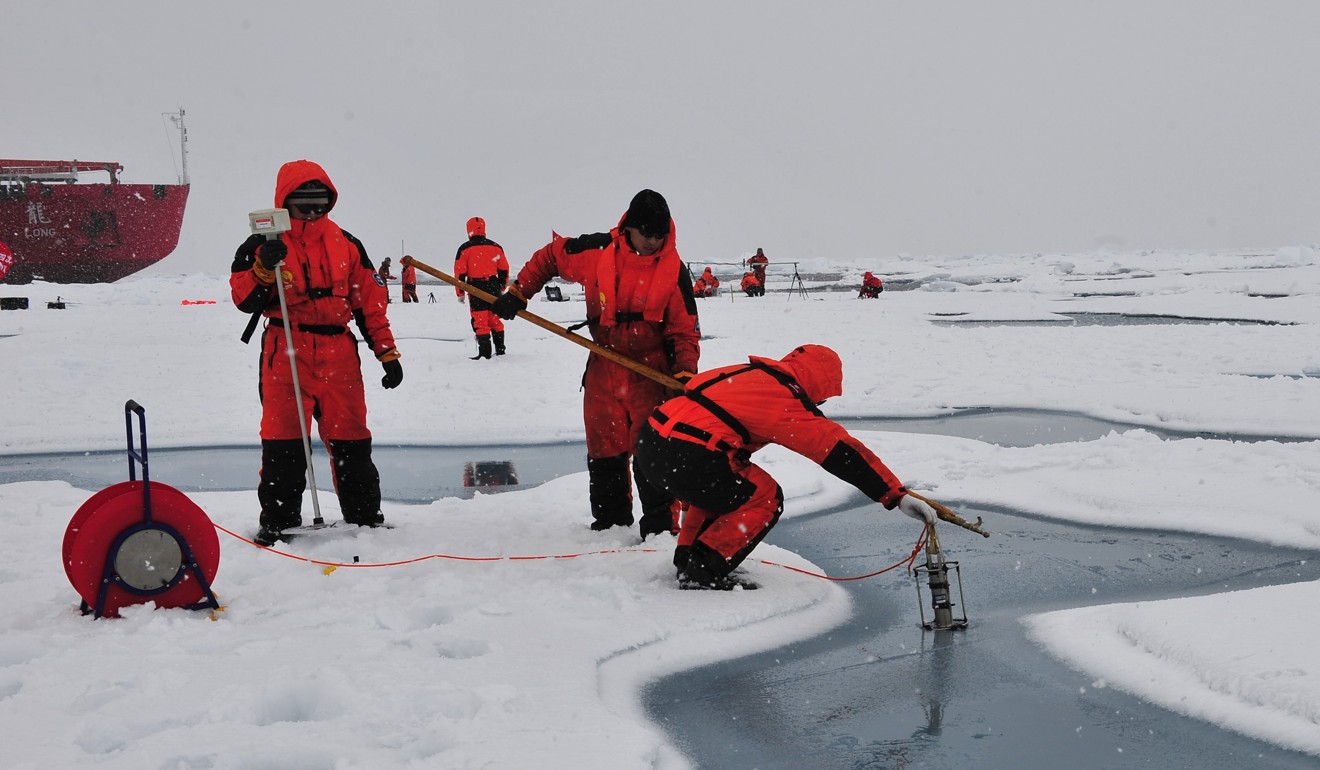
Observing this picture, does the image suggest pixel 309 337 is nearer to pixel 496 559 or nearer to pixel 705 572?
pixel 496 559

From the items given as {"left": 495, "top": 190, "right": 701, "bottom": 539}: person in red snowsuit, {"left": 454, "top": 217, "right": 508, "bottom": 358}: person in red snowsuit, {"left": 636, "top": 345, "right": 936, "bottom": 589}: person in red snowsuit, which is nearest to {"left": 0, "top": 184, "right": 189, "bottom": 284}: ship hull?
{"left": 454, "top": 217, "right": 508, "bottom": 358}: person in red snowsuit

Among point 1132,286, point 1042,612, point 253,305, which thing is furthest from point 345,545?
point 1132,286

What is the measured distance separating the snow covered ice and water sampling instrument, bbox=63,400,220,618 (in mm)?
110

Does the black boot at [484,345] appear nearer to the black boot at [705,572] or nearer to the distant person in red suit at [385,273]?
the distant person in red suit at [385,273]

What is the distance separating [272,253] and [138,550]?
142 cm

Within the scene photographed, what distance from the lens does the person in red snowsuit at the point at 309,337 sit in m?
4.84

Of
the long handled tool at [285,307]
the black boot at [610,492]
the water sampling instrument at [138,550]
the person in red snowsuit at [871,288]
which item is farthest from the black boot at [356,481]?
the person in red snowsuit at [871,288]

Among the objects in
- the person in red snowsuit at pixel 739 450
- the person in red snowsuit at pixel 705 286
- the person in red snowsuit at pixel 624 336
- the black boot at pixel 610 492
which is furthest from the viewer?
the person in red snowsuit at pixel 705 286

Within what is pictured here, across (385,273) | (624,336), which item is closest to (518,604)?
(624,336)

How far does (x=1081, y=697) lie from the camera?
A: 3.29m

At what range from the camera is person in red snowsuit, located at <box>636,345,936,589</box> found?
3824 millimetres

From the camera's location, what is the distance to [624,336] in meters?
5.07

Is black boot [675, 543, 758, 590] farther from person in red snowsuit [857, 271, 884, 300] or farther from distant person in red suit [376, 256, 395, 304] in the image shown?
person in red snowsuit [857, 271, 884, 300]

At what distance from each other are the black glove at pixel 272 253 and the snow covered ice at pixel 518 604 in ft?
4.21
